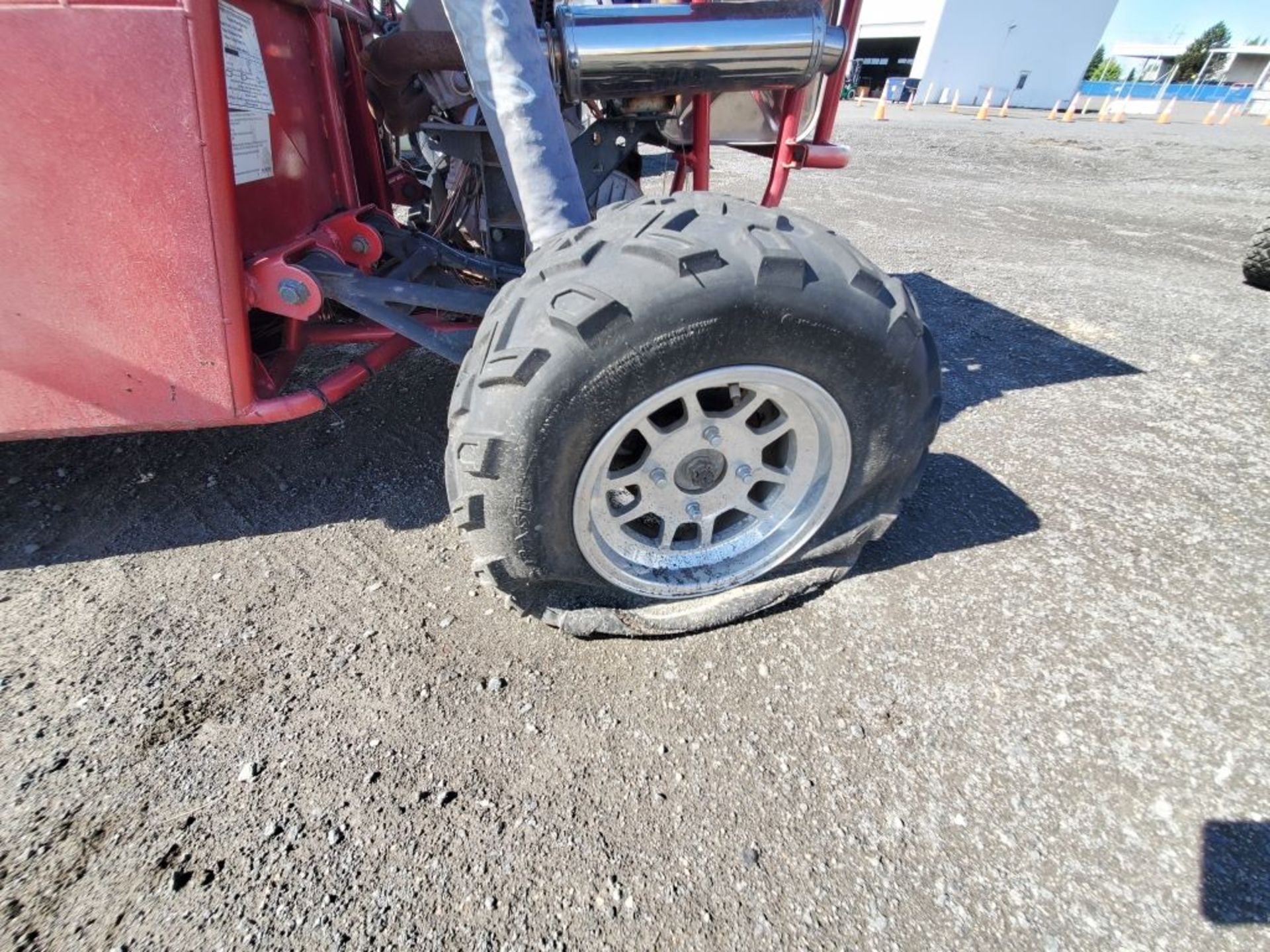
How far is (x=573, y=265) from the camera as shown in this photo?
164cm

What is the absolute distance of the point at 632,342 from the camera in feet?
5.15

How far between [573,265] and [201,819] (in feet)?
5.32

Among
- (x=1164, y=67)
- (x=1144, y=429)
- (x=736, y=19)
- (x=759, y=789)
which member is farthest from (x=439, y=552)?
(x=1164, y=67)

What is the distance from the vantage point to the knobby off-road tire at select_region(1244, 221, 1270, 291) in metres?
5.25

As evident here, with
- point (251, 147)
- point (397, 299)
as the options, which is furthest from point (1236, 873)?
point (251, 147)

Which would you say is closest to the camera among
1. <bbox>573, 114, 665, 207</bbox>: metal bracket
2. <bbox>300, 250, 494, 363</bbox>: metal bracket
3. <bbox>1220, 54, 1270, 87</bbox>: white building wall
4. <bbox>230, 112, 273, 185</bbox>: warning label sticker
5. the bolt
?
<bbox>230, 112, 273, 185</bbox>: warning label sticker

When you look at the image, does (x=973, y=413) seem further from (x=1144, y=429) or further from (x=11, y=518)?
(x=11, y=518)

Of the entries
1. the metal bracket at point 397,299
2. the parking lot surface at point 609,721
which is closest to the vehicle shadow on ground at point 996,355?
the parking lot surface at point 609,721

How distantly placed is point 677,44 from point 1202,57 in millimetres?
102545

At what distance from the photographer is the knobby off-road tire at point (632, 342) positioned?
1.57m

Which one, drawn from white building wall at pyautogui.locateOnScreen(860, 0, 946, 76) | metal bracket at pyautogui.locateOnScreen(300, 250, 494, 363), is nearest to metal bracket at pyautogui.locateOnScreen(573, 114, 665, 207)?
metal bracket at pyautogui.locateOnScreen(300, 250, 494, 363)

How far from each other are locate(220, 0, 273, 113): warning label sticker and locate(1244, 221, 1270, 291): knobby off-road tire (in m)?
7.18

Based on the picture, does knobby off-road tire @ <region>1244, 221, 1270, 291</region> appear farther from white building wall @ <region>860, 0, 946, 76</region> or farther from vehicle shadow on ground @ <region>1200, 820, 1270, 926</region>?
A: white building wall @ <region>860, 0, 946, 76</region>

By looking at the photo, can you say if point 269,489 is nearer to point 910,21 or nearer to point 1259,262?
point 1259,262
